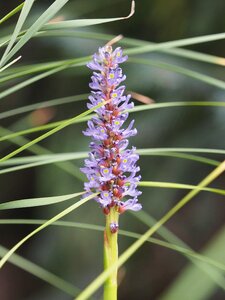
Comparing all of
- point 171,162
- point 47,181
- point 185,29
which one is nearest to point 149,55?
point 185,29

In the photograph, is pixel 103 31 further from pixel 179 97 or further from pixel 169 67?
pixel 169 67

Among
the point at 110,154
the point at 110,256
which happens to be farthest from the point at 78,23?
the point at 110,256

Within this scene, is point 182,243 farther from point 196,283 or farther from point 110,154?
point 196,283

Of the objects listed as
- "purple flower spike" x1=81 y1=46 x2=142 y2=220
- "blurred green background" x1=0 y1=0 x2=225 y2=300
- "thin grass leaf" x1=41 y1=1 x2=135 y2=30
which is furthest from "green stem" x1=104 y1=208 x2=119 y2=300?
"blurred green background" x1=0 y1=0 x2=225 y2=300

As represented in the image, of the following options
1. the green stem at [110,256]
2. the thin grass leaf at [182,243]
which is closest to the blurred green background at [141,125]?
the thin grass leaf at [182,243]

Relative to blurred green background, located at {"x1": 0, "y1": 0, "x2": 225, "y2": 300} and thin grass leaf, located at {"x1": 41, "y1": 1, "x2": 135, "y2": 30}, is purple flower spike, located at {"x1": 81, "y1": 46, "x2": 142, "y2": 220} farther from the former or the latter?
blurred green background, located at {"x1": 0, "y1": 0, "x2": 225, "y2": 300}

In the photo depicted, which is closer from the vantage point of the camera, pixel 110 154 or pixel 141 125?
pixel 110 154
